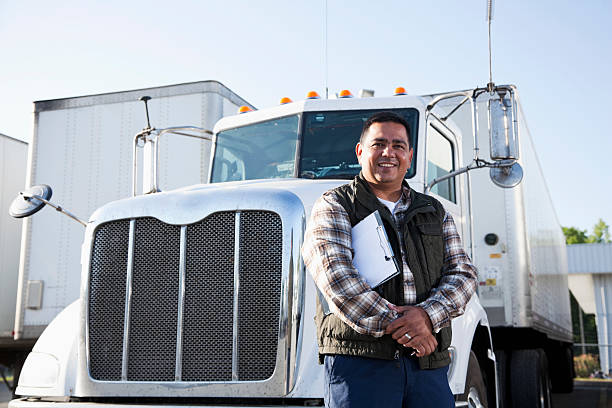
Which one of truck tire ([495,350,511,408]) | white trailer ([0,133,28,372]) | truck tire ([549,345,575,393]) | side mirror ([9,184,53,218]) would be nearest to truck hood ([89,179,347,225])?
side mirror ([9,184,53,218])

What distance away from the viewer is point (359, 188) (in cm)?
246

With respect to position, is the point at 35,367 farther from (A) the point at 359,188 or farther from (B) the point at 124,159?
(B) the point at 124,159

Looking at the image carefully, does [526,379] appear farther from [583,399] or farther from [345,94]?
[583,399]

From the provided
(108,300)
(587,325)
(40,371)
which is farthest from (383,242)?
(587,325)

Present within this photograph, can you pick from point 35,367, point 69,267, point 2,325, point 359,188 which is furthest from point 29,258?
point 359,188

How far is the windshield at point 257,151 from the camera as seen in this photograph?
4.73 metres

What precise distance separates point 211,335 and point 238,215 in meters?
0.62

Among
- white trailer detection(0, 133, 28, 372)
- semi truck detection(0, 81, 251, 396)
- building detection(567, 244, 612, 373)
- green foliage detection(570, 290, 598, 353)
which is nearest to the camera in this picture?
semi truck detection(0, 81, 251, 396)

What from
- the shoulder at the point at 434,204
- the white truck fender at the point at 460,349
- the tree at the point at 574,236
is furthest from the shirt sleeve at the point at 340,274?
the tree at the point at 574,236

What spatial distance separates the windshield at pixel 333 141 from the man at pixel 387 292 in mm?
1807

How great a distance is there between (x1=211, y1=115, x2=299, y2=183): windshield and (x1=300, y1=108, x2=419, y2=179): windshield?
0.37 feet

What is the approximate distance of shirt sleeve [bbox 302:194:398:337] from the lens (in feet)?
7.14

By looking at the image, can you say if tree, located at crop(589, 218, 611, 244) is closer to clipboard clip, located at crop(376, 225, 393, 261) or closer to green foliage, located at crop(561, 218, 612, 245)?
green foliage, located at crop(561, 218, 612, 245)

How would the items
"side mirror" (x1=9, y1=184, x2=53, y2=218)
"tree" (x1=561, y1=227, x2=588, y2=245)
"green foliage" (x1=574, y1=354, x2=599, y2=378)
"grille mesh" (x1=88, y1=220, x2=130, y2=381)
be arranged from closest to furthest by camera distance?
"grille mesh" (x1=88, y1=220, x2=130, y2=381)
"side mirror" (x1=9, y1=184, x2=53, y2=218)
"green foliage" (x1=574, y1=354, x2=599, y2=378)
"tree" (x1=561, y1=227, x2=588, y2=245)
